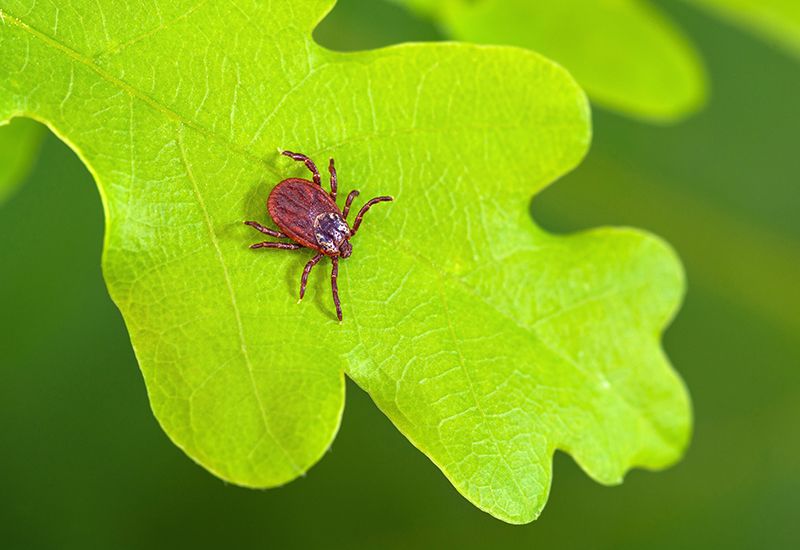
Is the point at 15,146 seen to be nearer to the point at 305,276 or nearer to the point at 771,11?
the point at 305,276

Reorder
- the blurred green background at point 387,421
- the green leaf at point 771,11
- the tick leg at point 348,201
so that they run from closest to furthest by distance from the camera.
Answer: the tick leg at point 348,201
the green leaf at point 771,11
the blurred green background at point 387,421

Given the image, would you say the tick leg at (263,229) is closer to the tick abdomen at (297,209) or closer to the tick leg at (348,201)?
the tick abdomen at (297,209)

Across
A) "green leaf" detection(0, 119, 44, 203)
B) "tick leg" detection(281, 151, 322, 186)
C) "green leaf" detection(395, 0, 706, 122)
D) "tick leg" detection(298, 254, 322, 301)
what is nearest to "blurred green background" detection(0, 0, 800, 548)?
"green leaf" detection(395, 0, 706, 122)

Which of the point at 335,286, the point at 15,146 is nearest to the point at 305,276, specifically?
the point at 335,286

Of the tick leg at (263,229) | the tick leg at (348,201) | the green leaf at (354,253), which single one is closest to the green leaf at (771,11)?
the green leaf at (354,253)

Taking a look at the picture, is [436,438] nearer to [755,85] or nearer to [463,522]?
[463,522]

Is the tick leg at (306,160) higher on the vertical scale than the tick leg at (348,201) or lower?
higher
